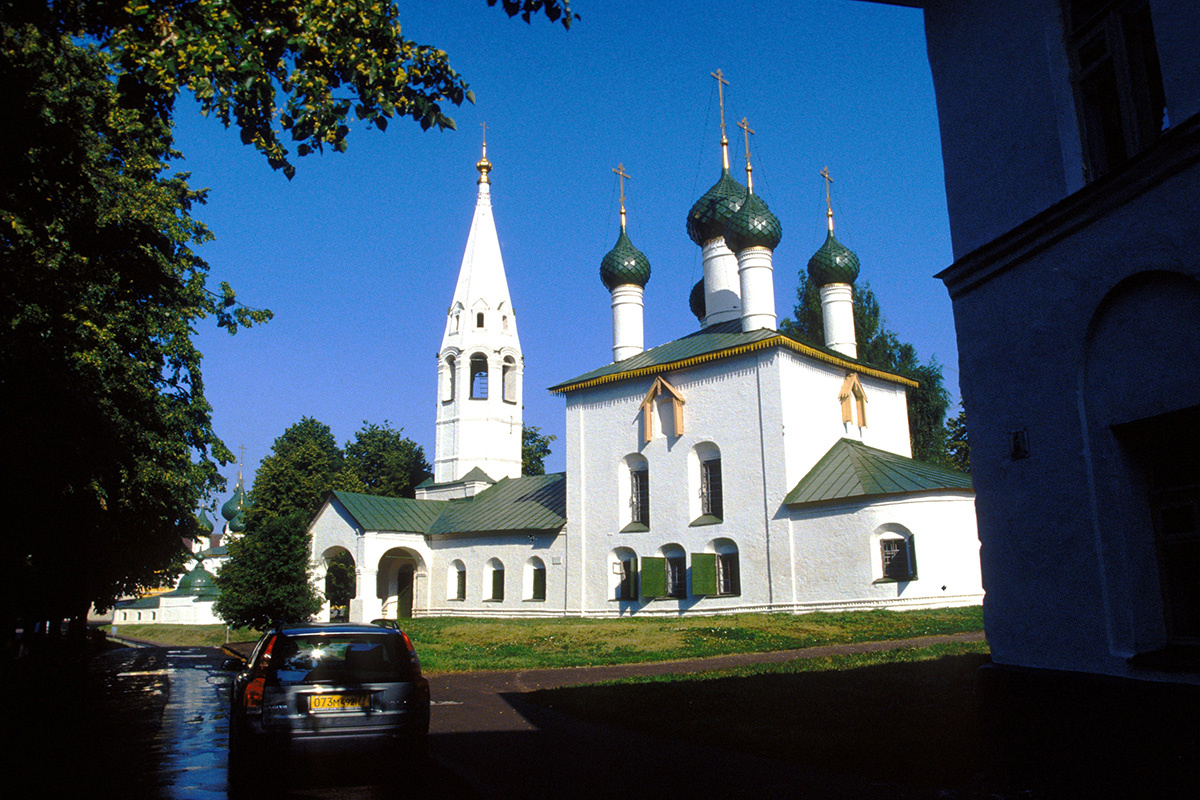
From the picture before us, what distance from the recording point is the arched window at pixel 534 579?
32.5m

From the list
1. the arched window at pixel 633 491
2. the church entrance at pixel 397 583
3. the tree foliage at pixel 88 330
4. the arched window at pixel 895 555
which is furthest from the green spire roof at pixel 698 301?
the tree foliage at pixel 88 330

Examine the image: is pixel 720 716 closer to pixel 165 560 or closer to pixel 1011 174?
pixel 1011 174

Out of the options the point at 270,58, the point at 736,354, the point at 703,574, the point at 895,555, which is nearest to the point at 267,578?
the point at 703,574

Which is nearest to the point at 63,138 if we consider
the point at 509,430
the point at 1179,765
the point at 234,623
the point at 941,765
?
the point at 941,765

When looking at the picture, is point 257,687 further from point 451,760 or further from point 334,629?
point 451,760

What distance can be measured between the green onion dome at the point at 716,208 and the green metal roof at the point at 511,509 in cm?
1116

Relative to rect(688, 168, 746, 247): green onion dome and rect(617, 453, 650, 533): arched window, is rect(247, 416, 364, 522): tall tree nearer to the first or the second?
rect(617, 453, 650, 533): arched window

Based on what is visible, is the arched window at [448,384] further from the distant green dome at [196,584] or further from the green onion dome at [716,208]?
the distant green dome at [196,584]

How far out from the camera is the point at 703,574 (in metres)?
26.5

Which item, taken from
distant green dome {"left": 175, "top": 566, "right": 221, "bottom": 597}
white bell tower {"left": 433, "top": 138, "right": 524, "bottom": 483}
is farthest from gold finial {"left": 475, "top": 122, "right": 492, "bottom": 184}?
distant green dome {"left": 175, "top": 566, "right": 221, "bottom": 597}

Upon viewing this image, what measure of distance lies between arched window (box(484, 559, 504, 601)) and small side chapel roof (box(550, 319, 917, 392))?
296 inches

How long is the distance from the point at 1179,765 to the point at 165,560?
26.9 metres

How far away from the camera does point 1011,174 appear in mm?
6883

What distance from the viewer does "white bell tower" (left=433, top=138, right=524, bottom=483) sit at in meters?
38.8
